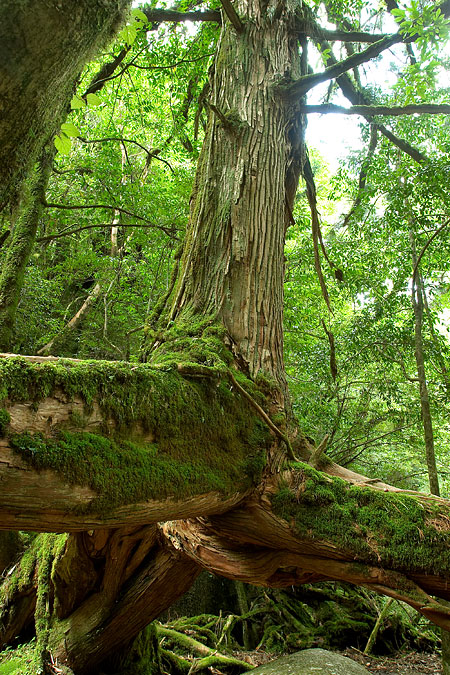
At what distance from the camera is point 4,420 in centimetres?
150

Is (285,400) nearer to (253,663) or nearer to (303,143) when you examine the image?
(303,143)

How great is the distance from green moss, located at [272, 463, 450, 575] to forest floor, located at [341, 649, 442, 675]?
3.81m

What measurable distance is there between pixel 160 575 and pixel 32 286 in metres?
4.94

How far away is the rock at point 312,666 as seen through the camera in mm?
3779

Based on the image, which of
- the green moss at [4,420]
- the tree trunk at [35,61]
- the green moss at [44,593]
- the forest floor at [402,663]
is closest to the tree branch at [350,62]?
the tree trunk at [35,61]

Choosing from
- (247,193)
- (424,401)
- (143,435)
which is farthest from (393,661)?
(247,193)

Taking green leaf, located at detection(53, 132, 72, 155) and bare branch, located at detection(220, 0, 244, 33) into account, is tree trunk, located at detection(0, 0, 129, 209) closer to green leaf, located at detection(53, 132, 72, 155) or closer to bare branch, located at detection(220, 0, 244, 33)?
green leaf, located at detection(53, 132, 72, 155)

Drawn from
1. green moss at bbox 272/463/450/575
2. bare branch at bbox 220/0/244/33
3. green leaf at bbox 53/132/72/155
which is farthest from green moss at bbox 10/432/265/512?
bare branch at bbox 220/0/244/33

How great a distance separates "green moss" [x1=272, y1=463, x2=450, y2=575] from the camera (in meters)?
2.17

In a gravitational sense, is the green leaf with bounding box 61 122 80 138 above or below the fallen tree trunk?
above

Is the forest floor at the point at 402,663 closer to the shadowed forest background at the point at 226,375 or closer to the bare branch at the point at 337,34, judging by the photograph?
the shadowed forest background at the point at 226,375

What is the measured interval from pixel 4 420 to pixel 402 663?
6105 mm

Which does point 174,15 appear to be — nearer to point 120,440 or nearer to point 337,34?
point 337,34

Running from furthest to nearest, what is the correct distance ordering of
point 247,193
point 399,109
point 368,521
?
point 399,109 → point 247,193 → point 368,521
